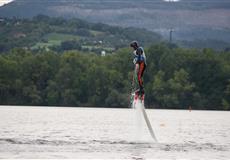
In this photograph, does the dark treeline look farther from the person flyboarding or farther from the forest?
the person flyboarding

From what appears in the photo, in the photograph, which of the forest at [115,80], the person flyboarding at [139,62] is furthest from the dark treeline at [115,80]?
the person flyboarding at [139,62]

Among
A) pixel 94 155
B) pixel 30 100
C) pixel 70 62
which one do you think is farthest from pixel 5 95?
pixel 94 155

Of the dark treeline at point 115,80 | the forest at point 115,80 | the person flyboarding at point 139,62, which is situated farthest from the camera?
the dark treeline at point 115,80

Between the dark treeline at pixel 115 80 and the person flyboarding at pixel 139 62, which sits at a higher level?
the person flyboarding at pixel 139 62

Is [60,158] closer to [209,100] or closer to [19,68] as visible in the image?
[209,100]

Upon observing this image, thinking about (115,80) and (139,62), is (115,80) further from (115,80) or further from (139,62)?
(139,62)

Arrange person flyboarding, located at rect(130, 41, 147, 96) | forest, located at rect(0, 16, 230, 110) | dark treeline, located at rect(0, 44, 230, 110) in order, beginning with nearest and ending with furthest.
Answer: person flyboarding, located at rect(130, 41, 147, 96), forest, located at rect(0, 16, 230, 110), dark treeline, located at rect(0, 44, 230, 110)

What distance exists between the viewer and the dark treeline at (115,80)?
13275 centimetres

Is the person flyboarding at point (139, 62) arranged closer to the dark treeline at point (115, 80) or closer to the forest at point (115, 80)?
the forest at point (115, 80)

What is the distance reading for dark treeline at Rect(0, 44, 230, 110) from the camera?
436 ft

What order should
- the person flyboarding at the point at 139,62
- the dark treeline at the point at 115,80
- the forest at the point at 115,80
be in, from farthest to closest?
the dark treeline at the point at 115,80 → the forest at the point at 115,80 → the person flyboarding at the point at 139,62

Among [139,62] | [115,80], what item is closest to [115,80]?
[115,80]

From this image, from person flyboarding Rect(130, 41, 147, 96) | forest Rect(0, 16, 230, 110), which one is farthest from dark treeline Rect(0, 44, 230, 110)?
person flyboarding Rect(130, 41, 147, 96)

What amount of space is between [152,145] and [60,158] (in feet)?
25.4
